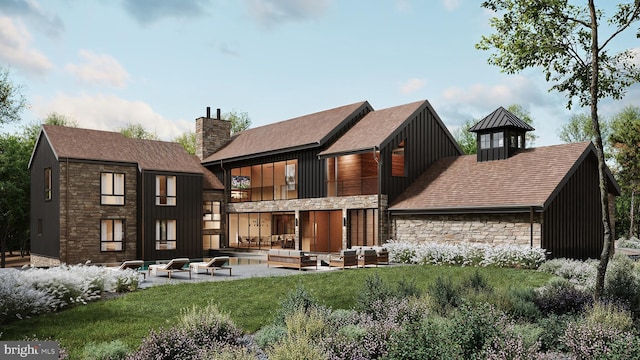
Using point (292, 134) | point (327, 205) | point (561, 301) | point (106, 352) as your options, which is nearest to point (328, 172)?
point (327, 205)

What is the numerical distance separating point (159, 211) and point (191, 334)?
67.5ft

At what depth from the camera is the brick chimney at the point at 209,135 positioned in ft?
114

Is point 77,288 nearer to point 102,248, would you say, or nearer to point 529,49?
point 529,49

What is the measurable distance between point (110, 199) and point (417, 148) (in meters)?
14.9

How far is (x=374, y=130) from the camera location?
26.0m

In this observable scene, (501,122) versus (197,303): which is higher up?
(501,122)

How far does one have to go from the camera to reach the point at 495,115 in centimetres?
2366

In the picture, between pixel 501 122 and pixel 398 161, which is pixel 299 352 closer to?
pixel 501 122

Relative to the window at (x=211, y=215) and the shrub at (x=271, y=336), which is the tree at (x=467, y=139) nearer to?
the window at (x=211, y=215)

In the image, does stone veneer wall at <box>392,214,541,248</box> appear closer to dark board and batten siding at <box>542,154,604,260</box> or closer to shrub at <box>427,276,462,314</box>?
dark board and batten siding at <box>542,154,604,260</box>

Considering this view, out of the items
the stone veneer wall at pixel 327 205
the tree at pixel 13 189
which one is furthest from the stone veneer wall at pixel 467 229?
the tree at pixel 13 189

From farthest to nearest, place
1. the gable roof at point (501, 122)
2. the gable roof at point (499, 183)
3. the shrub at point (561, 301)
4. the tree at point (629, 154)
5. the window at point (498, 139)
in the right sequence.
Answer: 1. the tree at point (629, 154)
2. the window at point (498, 139)
3. the gable roof at point (501, 122)
4. the gable roof at point (499, 183)
5. the shrub at point (561, 301)

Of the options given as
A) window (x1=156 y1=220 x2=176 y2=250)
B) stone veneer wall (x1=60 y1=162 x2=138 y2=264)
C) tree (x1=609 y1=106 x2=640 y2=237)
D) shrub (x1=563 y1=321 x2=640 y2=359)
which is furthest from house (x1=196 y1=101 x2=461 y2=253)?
tree (x1=609 y1=106 x2=640 y2=237)

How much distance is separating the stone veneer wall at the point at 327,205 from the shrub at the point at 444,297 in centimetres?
1355
